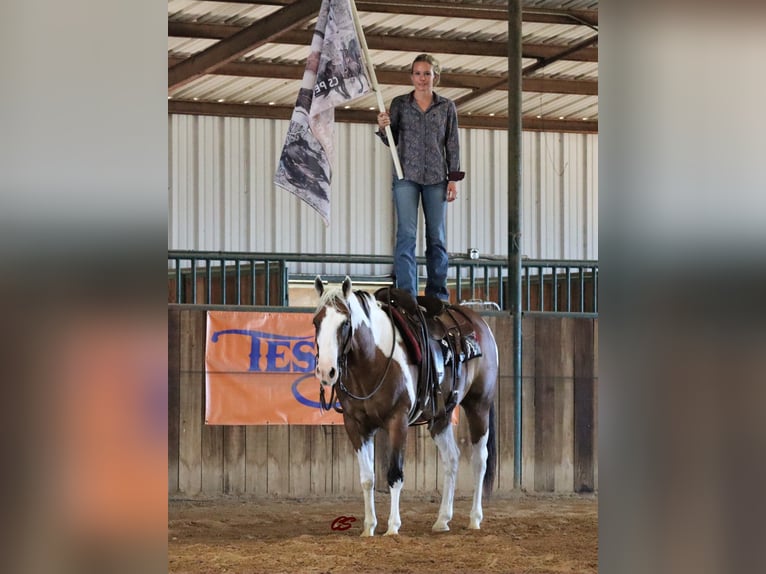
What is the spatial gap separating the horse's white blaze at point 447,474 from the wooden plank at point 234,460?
2060 mm

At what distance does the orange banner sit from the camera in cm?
904

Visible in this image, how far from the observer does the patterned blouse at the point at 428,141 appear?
24.6 feet

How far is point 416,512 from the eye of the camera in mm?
8734

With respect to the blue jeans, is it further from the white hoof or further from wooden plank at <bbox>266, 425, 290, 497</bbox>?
wooden plank at <bbox>266, 425, 290, 497</bbox>

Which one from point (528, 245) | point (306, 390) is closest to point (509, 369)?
point (306, 390)

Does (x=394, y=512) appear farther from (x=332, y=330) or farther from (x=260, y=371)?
(x=260, y=371)

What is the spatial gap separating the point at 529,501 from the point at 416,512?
1319 mm

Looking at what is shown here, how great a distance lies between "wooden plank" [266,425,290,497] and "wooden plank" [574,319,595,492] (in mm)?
2758

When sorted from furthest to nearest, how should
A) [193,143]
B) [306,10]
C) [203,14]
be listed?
[193,143] < [203,14] < [306,10]

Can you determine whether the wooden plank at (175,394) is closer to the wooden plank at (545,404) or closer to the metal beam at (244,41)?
the wooden plank at (545,404)

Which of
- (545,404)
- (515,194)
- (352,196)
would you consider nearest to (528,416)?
(545,404)

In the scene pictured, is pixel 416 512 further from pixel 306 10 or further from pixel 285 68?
pixel 285 68

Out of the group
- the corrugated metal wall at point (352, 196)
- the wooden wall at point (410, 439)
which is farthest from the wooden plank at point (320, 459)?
the corrugated metal wall at point (352, 196)

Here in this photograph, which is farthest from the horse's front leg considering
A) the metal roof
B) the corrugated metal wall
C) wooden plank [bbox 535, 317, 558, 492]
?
the corrugated metal wall
